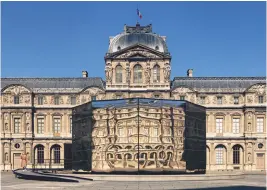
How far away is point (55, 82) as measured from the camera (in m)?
63.1

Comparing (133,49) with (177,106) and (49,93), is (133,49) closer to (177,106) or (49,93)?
(49,93)

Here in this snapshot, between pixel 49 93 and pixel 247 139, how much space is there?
98.7 feet

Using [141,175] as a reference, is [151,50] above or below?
above

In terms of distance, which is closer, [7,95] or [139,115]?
[139,115]

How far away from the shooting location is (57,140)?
60281mm

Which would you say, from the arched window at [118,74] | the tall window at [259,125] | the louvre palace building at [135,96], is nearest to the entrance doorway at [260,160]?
the louvre palace building at [135,96]

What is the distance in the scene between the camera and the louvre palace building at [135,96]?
193 ft

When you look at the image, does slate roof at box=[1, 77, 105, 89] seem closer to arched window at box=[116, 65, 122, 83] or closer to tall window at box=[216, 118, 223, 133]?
arched window at box=[116, 65, 122, 83]

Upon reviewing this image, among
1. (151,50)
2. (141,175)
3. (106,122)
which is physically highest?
(151,50)

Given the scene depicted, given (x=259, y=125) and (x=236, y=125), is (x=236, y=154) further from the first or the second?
(x=259, y=125)

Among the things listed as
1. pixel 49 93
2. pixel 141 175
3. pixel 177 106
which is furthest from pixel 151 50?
pixel 141 175

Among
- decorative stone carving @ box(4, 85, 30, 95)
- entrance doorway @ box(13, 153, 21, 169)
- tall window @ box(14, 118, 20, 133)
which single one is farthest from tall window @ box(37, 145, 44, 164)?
decorative stone carving @ box(4, 85, 30, 95)

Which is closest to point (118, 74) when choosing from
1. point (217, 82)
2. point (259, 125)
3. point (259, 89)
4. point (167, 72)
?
point (167, 72)

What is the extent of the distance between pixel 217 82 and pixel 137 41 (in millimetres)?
14200
